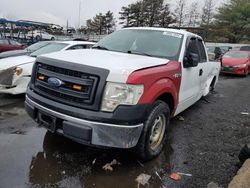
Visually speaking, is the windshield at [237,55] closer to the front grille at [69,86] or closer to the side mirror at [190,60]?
the side mirror at [190,60]

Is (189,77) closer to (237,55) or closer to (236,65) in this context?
(236,65)

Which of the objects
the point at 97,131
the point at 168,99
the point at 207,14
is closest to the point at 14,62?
the point at 168,99

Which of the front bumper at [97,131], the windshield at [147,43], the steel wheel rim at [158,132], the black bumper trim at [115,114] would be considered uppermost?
the windshield at [147,43]

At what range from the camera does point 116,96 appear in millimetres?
2926

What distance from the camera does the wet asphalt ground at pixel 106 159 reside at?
307 cm

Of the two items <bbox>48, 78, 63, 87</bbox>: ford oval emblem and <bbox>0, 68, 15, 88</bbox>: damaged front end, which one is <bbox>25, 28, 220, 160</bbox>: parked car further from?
<bbox>0, 68, 15, 88</bbox>: damaged front end

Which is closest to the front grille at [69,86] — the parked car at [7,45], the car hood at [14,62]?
the car hood at [14,62]

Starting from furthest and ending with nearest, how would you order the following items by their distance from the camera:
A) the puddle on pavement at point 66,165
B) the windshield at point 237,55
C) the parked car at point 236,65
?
1. the windshield at point 237,55
2. the parked car at point 236,65
3. the puddle on pavement at point 66,165

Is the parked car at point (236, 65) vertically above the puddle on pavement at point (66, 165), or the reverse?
the parked car at point (236, 65)

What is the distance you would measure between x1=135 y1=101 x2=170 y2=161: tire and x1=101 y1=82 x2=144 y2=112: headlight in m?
0.47

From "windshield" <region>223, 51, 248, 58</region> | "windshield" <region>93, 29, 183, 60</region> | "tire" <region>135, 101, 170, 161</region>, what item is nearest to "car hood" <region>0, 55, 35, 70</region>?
"windshield" <region>93, 29, 183, 60</region>

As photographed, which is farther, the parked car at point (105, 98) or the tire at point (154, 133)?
the tire at point (154, 133)

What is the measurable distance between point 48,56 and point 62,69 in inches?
19.6

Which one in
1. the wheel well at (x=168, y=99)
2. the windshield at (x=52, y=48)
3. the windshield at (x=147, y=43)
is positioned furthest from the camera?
the windshield at (x=52, y=48)
